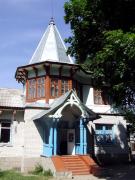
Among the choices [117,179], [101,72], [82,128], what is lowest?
[117,179]

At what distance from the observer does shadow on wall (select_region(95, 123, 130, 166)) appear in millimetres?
24584

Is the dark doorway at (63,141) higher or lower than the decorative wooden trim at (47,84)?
lower

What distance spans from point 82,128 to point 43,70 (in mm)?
5698

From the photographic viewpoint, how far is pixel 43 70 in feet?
76.6

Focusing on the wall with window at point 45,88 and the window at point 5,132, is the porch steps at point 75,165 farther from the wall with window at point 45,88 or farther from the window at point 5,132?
the wall with window at point 45,88

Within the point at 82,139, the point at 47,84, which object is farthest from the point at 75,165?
the point at 47,84

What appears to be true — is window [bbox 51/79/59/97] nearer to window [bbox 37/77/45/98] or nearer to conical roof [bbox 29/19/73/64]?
window [bbox 37/77/45/98]

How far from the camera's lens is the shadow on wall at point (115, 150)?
24.6 m

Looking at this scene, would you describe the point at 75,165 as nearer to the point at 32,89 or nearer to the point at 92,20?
the point at 32,89

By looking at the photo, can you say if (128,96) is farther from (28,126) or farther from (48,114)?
(28,126)

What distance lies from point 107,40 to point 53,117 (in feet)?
27.7

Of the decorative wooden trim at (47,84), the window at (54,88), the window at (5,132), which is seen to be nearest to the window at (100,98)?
the window at (54,88)

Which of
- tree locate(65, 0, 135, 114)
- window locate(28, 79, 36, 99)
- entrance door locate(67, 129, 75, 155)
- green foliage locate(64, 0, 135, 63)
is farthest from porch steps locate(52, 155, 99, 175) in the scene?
green foliage locate(64, 0, 135, 63)

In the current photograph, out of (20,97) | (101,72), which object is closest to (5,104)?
(20,97)
